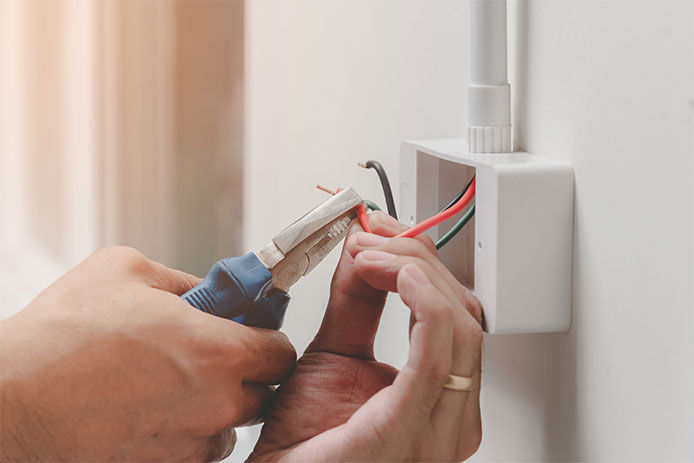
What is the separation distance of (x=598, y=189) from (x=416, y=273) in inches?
3.4

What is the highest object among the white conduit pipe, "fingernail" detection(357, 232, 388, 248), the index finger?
the white conduit pipe

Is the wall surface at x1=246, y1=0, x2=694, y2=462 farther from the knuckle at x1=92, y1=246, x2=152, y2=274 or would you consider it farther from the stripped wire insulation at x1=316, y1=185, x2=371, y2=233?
the knuckle at x1=92, y1=246, x2=152, y2=274

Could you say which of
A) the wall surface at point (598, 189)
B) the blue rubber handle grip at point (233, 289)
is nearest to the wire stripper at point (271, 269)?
the blue rubber handle grip at point (233, 289)

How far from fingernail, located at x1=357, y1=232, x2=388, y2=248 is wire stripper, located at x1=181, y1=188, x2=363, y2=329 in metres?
0.02

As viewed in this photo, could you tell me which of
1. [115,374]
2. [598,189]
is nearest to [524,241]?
[598,189]

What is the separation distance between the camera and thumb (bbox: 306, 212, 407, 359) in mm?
382

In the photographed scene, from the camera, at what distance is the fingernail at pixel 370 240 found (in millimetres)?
351

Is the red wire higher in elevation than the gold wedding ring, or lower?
higher

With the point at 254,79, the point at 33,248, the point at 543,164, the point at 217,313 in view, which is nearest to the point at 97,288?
the point at 217,313

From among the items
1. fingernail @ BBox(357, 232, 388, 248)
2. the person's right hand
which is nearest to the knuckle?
the person's right hand

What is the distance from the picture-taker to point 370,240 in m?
0.36

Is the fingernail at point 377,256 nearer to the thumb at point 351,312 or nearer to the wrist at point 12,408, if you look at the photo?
the thumb at point 351,312

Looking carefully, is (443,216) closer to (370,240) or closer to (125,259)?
(370,240)

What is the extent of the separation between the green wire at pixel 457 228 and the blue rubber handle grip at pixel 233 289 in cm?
9
